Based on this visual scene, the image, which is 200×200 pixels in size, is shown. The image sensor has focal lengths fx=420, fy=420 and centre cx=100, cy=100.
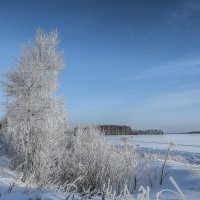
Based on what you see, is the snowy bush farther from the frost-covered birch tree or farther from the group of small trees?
the frost-covered birch tree

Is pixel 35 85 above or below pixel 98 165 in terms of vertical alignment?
above

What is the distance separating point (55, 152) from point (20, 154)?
1.30 metres

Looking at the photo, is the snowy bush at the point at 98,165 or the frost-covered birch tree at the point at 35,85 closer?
the snowy bush at the point at 98,165

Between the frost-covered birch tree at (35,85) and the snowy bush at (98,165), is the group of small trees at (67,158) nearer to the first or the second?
the snowy bush at (98,165)

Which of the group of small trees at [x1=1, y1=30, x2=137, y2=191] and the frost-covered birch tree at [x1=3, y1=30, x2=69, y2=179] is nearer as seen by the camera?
the group of small trees at [x1=1, y1=30, x2=137, y2=191]

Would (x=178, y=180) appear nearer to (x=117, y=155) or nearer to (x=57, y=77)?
(x=117, y=155)

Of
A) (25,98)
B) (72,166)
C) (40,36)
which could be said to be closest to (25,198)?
(72,166)

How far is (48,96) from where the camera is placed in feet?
89.5

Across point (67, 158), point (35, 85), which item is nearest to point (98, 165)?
point (67, 158)

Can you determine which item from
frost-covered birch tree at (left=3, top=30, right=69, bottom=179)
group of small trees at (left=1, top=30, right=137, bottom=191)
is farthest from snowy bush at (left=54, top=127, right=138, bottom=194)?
frost-covered birch tree at (left=3, top=30, right=69, bottom=179)

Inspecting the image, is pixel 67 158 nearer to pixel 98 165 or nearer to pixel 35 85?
pixel 98 165

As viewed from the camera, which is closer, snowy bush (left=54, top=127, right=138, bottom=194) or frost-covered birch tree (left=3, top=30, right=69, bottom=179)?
snowy bush (left=54, top=127, right=138, bottom=194)

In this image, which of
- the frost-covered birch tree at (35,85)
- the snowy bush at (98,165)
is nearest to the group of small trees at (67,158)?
the snowy bush at (98,165)

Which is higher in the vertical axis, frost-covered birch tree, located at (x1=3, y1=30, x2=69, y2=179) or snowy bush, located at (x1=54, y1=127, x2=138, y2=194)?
frost-covered birch tree, located at (x1=3, y1=30, x2=69, y2=179)
